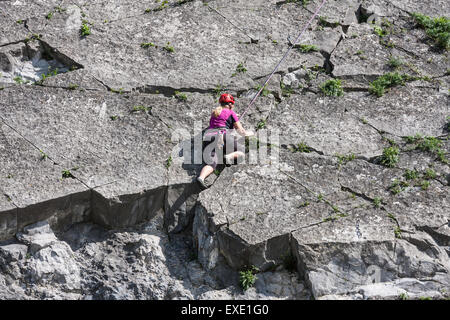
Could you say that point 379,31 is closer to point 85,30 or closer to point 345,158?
point 345,158

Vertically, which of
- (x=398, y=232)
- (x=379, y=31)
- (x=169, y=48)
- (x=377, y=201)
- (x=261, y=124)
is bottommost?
(x=398, y=232)

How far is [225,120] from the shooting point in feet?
29.2

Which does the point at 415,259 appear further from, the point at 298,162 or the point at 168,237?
the point at 168,237

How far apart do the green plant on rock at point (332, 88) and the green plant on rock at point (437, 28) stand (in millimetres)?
2158

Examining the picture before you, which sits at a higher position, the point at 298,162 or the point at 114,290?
the point at 298,162

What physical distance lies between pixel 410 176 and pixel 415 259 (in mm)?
1321

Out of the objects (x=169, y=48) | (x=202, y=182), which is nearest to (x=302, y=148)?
(x=202, y=182)

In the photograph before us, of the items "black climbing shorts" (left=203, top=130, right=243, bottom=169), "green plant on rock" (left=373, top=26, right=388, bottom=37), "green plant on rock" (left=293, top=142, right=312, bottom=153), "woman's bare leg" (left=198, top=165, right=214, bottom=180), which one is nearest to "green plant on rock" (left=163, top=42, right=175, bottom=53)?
"black climbing shorts" (left=203, top=130, right=243, bottom=169)

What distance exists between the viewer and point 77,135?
360 inches

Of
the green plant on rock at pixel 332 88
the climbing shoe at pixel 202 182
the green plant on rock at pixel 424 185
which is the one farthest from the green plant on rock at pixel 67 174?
the green plant on rock at pixel 424 185

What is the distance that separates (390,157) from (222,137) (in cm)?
229

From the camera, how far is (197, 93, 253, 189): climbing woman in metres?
8.78

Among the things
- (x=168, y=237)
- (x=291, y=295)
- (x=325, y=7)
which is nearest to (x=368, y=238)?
(x=291, y=295)

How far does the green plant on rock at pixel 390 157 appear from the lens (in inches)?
352
